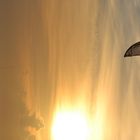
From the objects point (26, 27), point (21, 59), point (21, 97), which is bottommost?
point (21, 97)

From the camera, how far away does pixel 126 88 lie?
1.52m

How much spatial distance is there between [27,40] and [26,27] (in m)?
0.05

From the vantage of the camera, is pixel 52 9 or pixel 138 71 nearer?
pixel 52 9

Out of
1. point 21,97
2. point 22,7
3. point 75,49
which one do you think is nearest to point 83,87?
point 75,49

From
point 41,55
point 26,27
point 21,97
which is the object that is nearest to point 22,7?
point 26,27

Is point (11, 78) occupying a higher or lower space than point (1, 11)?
lower

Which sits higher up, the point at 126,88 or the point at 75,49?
the point at 75,49

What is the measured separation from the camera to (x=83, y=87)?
1467mm

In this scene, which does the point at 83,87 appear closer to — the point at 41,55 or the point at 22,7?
the point at 41,55

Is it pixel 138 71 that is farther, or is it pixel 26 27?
pixel 138 71

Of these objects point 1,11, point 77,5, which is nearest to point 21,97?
point 1,11

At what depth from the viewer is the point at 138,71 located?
5.02 ft

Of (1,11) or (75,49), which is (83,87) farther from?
(1,11)

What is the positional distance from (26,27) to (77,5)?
0.77ft
